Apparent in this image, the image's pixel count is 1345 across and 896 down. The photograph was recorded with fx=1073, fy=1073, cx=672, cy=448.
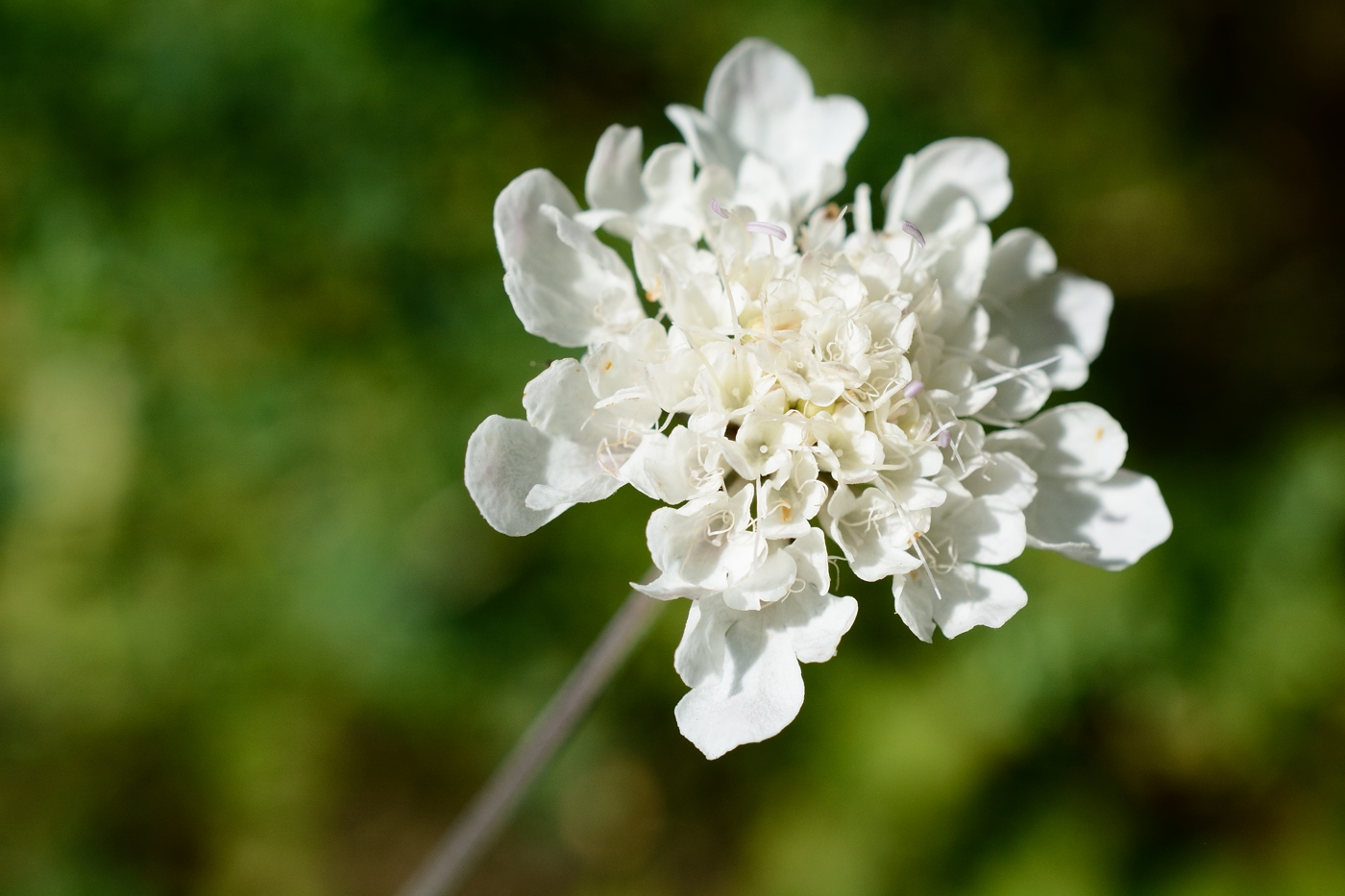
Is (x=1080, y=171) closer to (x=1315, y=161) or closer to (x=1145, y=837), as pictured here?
(x=1315, y=161)

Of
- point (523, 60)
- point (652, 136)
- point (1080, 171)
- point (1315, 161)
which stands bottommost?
point (1315, 161)

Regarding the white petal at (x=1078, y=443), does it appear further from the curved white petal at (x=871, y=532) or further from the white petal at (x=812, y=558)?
the white petal at (x=812, y=558)

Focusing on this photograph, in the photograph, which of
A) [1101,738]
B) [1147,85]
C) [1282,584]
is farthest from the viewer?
[1147,85]

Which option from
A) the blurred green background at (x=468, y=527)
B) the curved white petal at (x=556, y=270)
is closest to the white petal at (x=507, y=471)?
the curved white petal at (x=556, y=270)

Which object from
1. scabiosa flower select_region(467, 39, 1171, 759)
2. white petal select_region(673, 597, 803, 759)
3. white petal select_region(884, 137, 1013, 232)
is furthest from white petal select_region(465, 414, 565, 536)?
white petal select_region(884, 137, 1013, 232)

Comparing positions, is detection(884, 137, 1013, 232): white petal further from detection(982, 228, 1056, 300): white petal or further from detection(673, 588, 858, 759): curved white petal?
detection(673, 588, 858, 759): curved white petal

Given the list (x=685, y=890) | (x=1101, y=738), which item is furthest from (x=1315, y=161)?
(x=685, y=890)
